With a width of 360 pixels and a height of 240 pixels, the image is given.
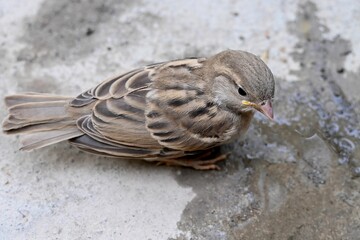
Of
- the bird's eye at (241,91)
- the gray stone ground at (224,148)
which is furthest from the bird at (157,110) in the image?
the gray stone ground at (224,148)

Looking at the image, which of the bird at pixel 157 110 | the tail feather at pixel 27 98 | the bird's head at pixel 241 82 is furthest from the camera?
the tail feather at pixel 27 98

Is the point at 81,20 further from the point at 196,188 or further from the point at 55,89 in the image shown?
the point at 196,188

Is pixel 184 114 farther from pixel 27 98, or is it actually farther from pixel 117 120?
pixel 27 98

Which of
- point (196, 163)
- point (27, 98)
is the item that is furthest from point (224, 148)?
point (27, 98)

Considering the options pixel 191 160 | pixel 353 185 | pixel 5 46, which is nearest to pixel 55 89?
pixel 5 46

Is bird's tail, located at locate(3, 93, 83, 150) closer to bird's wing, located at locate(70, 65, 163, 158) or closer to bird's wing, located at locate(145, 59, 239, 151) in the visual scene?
bird's wing, located at locate(70, 65, 163, 158)

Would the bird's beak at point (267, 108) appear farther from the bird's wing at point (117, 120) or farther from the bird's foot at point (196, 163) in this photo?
the bird's wing at point (117, 120)

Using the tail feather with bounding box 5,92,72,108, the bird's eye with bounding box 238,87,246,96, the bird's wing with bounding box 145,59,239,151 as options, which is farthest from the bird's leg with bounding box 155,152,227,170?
the tail feather with bounding box 5,92,72,108

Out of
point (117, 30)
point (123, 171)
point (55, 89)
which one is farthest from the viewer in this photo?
point (117, 30)
